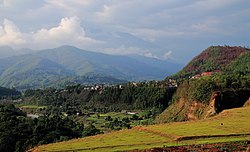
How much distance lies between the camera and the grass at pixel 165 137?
42541mm

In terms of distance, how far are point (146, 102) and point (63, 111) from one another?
33.6 meters

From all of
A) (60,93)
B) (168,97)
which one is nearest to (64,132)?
(168,97)

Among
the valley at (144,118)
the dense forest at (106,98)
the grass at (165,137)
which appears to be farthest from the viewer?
the dense forest at (106,98)

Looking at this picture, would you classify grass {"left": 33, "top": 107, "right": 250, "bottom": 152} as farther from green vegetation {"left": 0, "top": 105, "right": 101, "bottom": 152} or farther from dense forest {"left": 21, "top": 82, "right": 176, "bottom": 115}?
dense forest {"left": 21, "top": 82, "right": 176, "bottom": 115}

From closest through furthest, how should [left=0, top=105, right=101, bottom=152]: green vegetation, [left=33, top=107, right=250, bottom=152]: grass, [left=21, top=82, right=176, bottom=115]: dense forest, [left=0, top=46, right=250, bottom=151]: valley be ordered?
[left=33, top=107, right=250, bottom=152]: grass
[left=0, top=46, right=250, bottom=151]: valley
[left=0, top=105, right=101, bottom=152]: green vegetation
[left=21, top=82, right=176, bottom=115]: dense forest

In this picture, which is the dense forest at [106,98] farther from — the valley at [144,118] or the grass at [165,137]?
the grass at [165,137]

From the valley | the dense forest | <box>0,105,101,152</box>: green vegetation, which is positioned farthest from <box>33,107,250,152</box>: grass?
the dense forest

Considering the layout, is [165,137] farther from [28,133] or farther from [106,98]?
[106,98]

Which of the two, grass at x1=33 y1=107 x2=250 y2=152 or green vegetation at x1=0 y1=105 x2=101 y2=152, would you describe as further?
green vegetation at x1=0 y1=105 x2=101 y2=152

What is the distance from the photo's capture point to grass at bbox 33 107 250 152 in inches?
1675

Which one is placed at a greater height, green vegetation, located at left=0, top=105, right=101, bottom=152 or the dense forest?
the dense forest

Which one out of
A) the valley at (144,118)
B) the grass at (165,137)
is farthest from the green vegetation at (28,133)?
the grass at (165,137)

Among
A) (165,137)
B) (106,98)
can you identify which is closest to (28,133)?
(165,137)

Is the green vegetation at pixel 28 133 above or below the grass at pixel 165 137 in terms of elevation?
below
